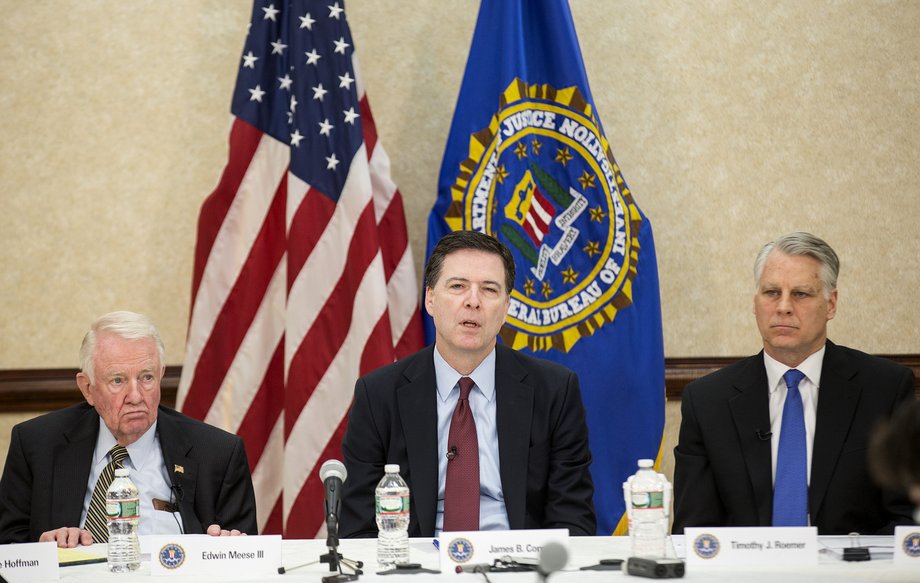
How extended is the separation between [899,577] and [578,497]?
3.50 feet

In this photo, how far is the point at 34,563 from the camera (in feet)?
7.75

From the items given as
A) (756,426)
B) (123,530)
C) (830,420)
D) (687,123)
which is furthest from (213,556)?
(687,123)

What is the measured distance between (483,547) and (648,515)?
0.40 m

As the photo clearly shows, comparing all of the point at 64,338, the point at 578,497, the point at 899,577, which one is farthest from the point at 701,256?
the point at 64,338

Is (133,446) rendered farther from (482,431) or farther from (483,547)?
(483,547)

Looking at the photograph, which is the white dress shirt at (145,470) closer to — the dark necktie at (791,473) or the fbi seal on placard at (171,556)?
the fbi seal on placard at (171,556)

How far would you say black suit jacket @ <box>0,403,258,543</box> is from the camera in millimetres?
3057

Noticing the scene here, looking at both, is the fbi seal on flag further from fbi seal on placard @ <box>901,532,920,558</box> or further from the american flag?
fbi seal on placard @ <box>901,532,920,558</box>

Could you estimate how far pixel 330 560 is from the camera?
2369 millimetres

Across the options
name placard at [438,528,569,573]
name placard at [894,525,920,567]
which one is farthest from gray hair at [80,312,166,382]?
name placard at [894,525,920,567]

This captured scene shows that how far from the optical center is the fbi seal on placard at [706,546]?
233 centimetres

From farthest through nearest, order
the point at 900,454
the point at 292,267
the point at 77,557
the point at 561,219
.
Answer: the point at 561,219
the point at 292,267
the point at 77,557
the point at 900,454

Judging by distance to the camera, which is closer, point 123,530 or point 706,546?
point 706,546

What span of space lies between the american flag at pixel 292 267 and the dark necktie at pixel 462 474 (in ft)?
3.80
